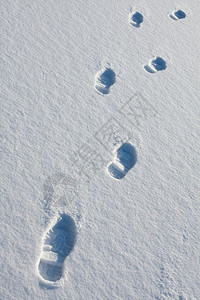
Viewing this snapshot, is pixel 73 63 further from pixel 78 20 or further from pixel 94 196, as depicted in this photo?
pixel 94 196

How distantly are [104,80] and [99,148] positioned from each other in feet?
1.49

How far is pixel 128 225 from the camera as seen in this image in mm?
1319

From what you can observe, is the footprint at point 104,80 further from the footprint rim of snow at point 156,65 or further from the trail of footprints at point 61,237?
the trail of footprints at point 61,237

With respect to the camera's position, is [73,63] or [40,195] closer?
[40,195]

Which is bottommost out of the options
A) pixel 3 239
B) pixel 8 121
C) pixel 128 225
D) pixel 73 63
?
pixel 3 239

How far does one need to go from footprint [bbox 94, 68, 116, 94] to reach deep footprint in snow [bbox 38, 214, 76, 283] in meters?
0.76

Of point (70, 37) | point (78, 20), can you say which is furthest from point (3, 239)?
point (78, 20)

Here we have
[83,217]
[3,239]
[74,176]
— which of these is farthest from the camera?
[74,176]

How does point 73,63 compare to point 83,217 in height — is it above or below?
above

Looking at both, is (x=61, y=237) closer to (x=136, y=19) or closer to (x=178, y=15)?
(x=136, y=19)

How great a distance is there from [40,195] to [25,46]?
91 cm

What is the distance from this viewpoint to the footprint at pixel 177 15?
2.25 m

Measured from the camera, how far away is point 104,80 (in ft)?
5.72

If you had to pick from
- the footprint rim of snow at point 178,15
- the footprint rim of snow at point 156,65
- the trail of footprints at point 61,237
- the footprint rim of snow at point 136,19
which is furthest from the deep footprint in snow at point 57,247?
the footprint rim of snow at point 178,15
